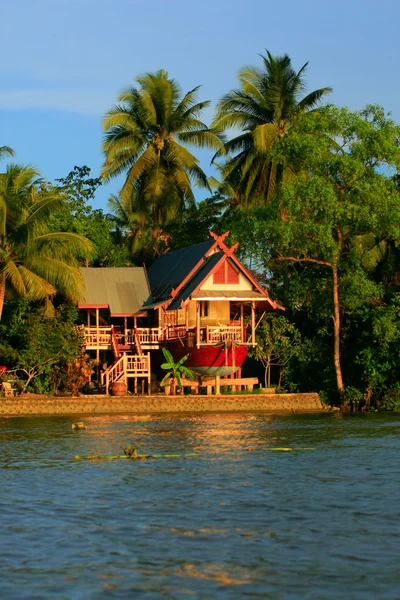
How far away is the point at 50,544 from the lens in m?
12.2

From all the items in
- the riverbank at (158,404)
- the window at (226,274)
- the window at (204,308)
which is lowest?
the riverbank at (158,404)

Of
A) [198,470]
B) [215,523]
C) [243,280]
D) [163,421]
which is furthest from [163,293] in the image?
[215,523]

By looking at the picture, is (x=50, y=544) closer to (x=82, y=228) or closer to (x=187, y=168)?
(x=82, y=228)

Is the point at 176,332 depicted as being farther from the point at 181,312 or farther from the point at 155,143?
the point at 155,143

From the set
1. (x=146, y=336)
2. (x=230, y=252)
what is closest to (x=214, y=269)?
(x=230, y=252)

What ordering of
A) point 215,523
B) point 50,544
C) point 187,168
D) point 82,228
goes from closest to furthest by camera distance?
point 50,544, point 215,523, point 82,228, point 187,168

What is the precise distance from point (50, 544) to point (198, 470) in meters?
7.34

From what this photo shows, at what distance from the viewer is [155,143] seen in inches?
1928

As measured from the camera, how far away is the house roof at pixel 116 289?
40.2 metres

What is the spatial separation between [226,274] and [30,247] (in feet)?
27.3

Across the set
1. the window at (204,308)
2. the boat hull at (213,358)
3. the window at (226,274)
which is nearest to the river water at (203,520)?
the boat hull at (213,358)

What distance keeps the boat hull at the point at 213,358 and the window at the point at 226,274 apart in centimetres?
285

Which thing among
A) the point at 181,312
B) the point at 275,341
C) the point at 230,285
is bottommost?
the point at 275,341

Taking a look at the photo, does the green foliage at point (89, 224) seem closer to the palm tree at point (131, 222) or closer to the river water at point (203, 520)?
the palm tree at point (131, 222)
